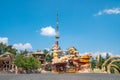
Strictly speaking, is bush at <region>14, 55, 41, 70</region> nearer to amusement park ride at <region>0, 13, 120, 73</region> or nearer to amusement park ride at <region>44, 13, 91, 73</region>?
amusement park ride at <region>0, 13, 120, 73</region>

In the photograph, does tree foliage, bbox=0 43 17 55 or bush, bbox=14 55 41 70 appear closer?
bush, bbox=14 55 41 70

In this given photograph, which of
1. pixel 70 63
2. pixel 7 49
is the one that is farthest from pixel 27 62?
pixel 7 49

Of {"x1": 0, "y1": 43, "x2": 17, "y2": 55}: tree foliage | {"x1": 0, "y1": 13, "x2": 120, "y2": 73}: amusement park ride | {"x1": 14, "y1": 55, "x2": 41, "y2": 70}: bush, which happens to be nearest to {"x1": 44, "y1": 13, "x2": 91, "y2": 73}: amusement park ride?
{"x1": 0, "y1": 13, "x2": 120, "y2": 73}: amusement park ride

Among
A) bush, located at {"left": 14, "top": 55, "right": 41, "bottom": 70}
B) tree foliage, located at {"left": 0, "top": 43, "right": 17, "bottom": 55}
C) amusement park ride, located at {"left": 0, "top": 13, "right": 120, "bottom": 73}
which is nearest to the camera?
amusement park ride, located at {"left": 0, "top": 13, "right": 120, "bottom": 73}

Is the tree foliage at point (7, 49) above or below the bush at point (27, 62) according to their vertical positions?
above

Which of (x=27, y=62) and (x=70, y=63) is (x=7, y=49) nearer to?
(x=27, y=62)

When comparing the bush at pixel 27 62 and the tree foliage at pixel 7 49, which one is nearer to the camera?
the bush at pixel 27 62

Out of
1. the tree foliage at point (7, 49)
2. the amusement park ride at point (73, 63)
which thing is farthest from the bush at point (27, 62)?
the tree foliage at point (7, 49)

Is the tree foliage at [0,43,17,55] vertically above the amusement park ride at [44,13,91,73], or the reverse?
the tree foliage at [0,43,17,55]

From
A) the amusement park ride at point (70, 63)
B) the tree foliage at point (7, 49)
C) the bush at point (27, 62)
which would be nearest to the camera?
the amusement park ride at point (70, 63)

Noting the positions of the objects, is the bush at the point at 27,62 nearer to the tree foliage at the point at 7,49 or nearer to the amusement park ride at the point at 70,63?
the amusement park ride at the point at 70,63

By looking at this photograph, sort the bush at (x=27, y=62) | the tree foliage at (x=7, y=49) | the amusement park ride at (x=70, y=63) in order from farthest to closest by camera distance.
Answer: the tree foliage at (x=7, y=49) → the bush at (x=27, y=62) → the amusement park ride at (x=70, y=63)

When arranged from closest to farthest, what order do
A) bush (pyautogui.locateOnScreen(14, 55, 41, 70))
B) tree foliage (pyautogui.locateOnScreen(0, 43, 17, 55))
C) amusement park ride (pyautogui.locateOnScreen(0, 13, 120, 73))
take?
amusement park ride (pyautogui.locateOnScreen(0, 13, 120, 73)) → bush (pyautogui.locateOnScreen(14, 55, 41, 70)) → tree foliage (pyautogui.locateOnScreen(0, 43, 17, 55))

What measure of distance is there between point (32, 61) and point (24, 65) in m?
2.18
